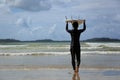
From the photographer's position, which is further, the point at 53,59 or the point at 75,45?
the point at 53,59

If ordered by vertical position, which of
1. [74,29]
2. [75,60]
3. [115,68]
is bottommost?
[115,68]

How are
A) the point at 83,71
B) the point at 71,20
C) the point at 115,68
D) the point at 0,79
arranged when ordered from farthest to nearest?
the point at 115,68 < the point at 83,71 < the point at 0,79 < the point at 71,20

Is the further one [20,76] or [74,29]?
[20,76]

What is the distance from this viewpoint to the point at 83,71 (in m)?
19.3

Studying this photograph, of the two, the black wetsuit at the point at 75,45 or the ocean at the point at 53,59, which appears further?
the ocean at the point at 53,59

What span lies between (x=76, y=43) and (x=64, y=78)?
3.18 meters

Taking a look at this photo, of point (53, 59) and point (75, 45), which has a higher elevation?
point (75, 45)

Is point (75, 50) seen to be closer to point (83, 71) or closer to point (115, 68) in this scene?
point (83, 71)

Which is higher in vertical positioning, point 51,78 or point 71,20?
point 71,20

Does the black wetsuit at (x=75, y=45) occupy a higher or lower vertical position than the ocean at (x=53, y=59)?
higher

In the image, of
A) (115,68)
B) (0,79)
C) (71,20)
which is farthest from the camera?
(115,68)

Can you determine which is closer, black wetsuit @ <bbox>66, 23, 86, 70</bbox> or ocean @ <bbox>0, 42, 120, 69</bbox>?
black wetsuit @ <bbox>66, 23, 86, 70</bbox>

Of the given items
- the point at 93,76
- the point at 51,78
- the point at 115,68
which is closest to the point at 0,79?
the point at 51,78

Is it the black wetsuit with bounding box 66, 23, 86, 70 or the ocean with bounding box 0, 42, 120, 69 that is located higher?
the black wetsuit with bounding box 66, 23, 86, 70
